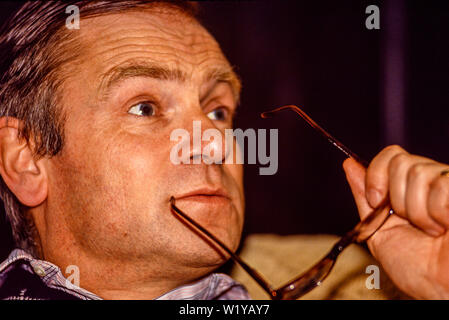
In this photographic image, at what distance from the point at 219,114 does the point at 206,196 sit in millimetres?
386

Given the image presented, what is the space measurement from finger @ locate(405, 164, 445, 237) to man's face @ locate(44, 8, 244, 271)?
17.0 inches

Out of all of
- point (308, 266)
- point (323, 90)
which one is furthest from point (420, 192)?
point (323, 90)

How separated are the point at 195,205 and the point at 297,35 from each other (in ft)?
5.10

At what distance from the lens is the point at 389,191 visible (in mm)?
878

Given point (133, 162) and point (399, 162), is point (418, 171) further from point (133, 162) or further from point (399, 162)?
point (133, 162)

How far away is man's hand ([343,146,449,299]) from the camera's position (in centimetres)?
81

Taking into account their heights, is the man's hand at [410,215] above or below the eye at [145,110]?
below

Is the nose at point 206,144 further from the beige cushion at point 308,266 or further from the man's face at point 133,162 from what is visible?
the beige cushion at point 308,266

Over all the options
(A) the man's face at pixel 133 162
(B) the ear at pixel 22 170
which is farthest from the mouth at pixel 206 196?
(B) the ear at pixel 22 170

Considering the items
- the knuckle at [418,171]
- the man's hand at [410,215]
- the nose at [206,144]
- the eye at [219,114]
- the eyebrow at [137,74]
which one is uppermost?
the eyebrow at [137,74]

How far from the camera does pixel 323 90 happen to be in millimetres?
2193

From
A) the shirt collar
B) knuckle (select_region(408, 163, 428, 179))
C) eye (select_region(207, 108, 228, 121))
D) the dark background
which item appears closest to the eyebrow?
eye (select_region(207, 108, 228, 121))

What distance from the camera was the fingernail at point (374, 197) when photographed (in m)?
0.91

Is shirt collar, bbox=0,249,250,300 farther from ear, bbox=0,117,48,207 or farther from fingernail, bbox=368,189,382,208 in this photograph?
fingernail, bbox=368,189,382,208
